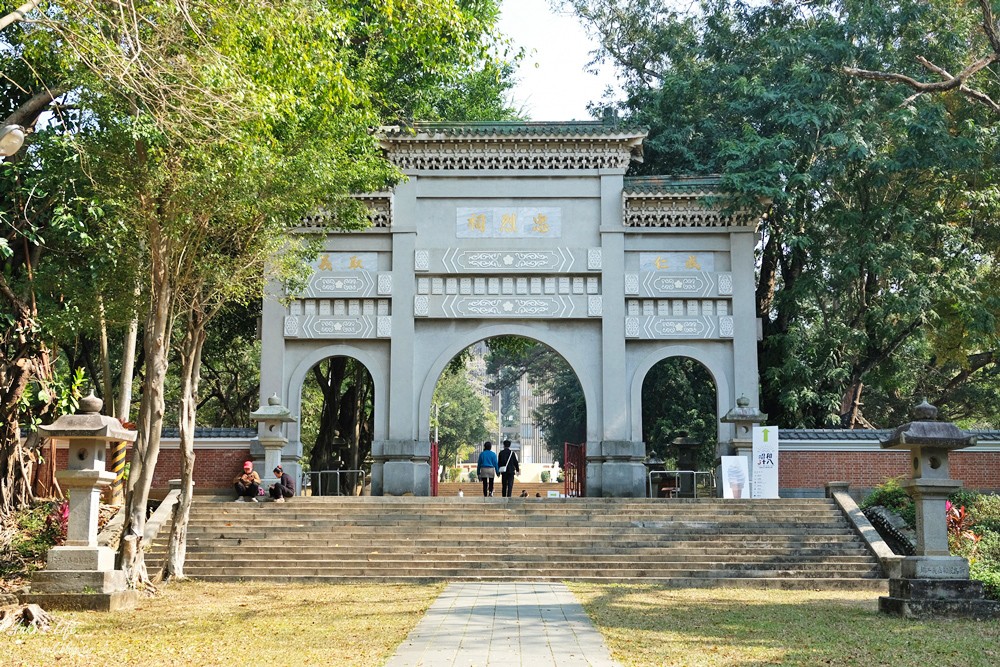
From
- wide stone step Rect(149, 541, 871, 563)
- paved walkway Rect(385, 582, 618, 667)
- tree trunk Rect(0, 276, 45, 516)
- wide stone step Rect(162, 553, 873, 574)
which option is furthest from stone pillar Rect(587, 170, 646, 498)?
tree trunk Rect(0, 276, 45, 516)

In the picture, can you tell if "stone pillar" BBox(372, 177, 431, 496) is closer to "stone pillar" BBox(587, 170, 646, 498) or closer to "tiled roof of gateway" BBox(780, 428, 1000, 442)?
"stone pillar" BBox(587, 170, 646, 498)

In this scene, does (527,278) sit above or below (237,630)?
above

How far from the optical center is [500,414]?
76375 mm

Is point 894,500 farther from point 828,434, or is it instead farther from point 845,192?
point 845,192

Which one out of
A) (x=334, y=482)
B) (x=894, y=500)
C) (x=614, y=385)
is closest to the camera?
(x=894, y=500)

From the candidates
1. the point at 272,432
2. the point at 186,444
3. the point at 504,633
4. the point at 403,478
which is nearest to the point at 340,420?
the point at 403,478

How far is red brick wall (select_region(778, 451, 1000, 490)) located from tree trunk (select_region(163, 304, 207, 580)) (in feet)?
35.1

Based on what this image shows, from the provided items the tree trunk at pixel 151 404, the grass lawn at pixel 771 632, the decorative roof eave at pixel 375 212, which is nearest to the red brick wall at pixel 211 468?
the decorative roof eave at pixel 375 212

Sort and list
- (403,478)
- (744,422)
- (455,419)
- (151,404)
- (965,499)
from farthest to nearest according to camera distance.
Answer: (455,419) → (403,478) → (744,422) → (965,499) → (151,404)

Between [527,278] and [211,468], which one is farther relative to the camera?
[527,278]

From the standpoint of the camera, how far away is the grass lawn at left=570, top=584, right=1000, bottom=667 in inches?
326

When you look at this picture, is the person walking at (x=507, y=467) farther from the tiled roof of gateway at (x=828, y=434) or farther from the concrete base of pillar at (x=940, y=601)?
the concrete base of pillar at (x=940, y=601)

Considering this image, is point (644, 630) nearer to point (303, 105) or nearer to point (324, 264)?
point (303, 105)

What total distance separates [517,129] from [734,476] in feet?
26.1
